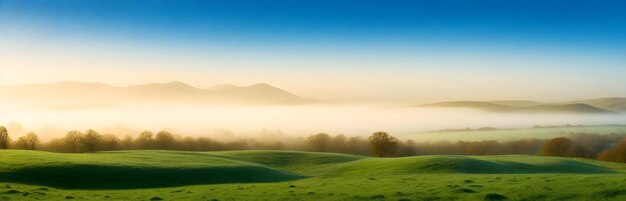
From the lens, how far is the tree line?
11694 centimetres

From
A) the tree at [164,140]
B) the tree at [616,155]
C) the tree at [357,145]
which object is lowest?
the tree at [616,155]

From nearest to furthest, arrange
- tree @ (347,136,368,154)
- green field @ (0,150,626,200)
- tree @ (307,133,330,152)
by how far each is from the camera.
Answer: green field @ (0,150,626,200) < tree @ (307,133,330,152) < tree @ (347,136,368,154)

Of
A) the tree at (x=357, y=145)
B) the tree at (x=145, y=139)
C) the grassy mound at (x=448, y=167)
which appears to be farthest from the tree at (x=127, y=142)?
the grassy mound at (x=448, y=167)

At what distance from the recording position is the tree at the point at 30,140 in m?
119

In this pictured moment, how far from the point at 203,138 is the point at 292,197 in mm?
129057

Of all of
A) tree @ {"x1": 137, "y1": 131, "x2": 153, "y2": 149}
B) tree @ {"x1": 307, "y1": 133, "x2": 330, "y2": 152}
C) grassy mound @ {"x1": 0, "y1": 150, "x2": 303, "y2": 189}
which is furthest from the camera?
tree @ {"x1": 307, "y1": 133, "x2": 330, "y2": 152}

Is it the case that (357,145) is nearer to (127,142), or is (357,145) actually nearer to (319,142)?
(319,142)

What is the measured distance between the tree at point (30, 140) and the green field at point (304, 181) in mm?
72102

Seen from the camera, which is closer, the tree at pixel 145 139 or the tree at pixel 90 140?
the tree at pixel 90 140

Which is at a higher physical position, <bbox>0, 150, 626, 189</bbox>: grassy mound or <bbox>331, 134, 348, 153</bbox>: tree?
<bbox>331, 134, 348, 153</bbox>: tree

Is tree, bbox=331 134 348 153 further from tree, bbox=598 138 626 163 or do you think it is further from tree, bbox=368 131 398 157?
tree, bbox=598 138 626 163

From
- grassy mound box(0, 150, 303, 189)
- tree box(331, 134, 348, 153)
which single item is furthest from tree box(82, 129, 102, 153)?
grassy mound box(0, 150, 303, 189)

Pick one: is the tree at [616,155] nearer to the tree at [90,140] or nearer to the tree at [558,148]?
the tree at [558,148]

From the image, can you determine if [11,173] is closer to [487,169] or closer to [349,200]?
[349,200]
